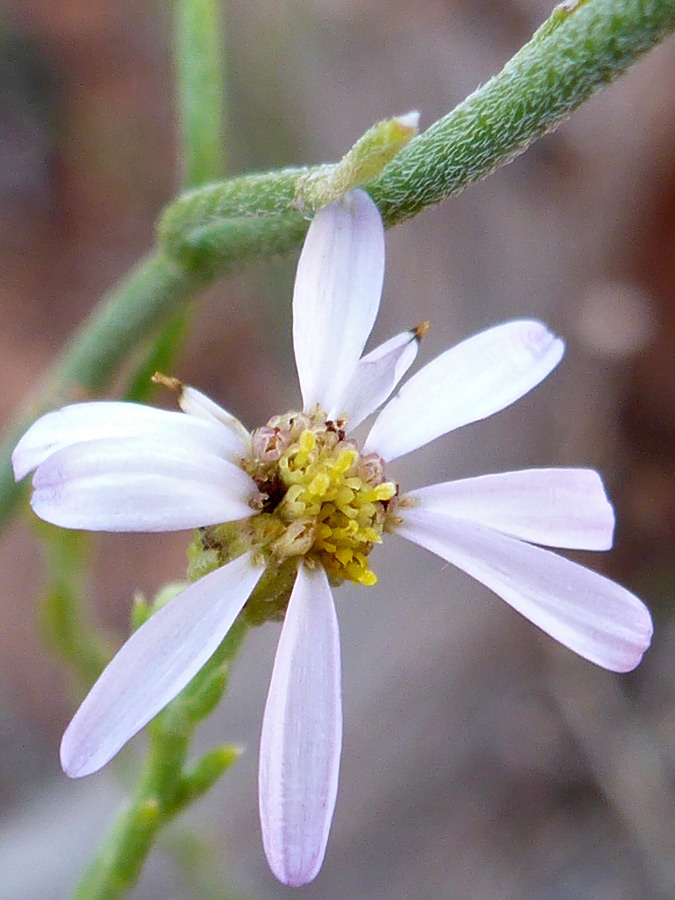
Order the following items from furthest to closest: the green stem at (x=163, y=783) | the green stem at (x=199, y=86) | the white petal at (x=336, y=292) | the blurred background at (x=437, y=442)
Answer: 1. the blurred background at (x=437, y=442)
2. the green stem at (x=199, y=86)
3. the green stem at (x=163, y=783)
4. the white petal at (x=336, y=292)

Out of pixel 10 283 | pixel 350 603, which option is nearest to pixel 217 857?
pixel 350 603

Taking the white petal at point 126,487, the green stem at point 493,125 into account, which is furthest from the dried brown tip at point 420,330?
the white petal at point 126,487

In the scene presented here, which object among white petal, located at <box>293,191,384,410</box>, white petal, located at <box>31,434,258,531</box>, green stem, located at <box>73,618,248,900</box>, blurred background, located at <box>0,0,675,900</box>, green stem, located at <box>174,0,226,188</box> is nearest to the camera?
white petal, located at <box>31,434,258,531</box>

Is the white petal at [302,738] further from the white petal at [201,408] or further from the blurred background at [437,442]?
the blurred background at [437,442]

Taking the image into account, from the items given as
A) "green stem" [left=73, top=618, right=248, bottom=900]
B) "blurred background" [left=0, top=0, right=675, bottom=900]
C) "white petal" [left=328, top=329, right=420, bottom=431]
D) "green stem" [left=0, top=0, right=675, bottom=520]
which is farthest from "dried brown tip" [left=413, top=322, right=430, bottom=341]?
"blurred background" [left=0, top=0, right=675, bottom=900]

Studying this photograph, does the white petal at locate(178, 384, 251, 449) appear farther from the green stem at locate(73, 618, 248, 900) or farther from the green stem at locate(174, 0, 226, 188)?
the green stem at locate(174, 0, 226, 188)

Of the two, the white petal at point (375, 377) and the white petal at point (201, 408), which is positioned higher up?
the white petal at point (201, 408)

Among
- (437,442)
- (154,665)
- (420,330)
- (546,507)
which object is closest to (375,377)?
(420,330)

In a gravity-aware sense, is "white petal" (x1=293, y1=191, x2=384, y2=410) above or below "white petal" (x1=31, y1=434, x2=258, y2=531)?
above
